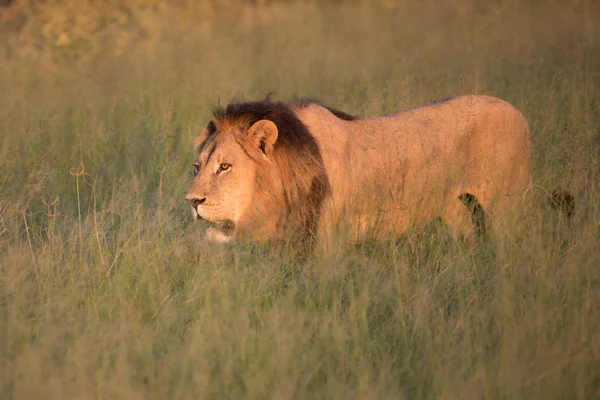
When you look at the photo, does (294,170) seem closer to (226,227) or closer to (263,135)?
(263,135)

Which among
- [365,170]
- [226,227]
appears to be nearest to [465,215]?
[365,170]

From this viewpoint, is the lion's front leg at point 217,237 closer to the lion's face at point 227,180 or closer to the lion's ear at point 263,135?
the lion's face at point 227,180

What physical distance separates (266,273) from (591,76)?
17.4ft

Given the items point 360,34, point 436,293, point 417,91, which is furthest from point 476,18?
point 436,293

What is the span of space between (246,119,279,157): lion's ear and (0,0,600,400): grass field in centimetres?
58

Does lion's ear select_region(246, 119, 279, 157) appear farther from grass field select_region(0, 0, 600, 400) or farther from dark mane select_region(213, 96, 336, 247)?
grass field select_region(0, 0, 600, 400)

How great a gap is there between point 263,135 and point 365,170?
73 cm

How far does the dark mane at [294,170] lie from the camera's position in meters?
5.13

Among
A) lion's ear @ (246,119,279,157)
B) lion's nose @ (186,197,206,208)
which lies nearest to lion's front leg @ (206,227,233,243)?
lion's nose @ (186,197,206,208)

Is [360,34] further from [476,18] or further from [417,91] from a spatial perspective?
[417,91]

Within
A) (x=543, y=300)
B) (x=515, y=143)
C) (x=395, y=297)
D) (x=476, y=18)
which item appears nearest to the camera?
(x=543, y=300)

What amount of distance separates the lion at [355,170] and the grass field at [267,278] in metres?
0.17

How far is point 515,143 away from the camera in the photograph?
230 inches

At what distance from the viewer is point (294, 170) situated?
5156mm
